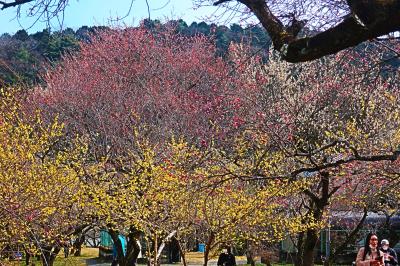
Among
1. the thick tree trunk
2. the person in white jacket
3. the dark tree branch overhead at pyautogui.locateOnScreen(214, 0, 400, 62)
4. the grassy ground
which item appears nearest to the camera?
the dark tree branch overhead at pyautogui.locateOnScreen(214, 0, 400, 62)

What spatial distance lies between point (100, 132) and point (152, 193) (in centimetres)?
505

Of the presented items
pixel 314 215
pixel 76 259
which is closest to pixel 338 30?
pixel 314 215

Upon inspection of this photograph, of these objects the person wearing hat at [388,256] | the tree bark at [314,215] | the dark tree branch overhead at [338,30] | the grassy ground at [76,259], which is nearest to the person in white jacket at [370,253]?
the person wearing hat at [388,256]

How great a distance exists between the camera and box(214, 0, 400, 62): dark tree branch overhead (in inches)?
93.4

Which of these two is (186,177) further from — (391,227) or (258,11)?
(391,227)

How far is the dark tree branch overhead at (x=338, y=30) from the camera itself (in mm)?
2373

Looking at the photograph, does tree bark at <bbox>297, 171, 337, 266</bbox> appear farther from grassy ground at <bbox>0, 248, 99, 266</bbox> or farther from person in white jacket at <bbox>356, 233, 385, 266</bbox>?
grassy ground at <bbox>0, 248, 99, 266</bbox>

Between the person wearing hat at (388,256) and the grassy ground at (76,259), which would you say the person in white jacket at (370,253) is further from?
the grassy ground at (76,259)

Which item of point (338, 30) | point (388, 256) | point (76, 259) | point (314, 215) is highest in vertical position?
point (338, 30)

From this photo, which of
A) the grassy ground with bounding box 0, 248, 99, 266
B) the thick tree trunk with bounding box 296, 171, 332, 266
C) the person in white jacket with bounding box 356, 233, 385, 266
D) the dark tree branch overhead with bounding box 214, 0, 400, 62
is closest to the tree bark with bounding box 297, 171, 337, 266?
the thick tree trunk with bounding box 296, 171, 332, 266

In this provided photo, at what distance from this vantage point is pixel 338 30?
2.53 metres

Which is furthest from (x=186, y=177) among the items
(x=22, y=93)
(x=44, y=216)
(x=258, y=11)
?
(x=22, y=93)

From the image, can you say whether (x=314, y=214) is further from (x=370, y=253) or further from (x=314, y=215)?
(x=370, y=253)

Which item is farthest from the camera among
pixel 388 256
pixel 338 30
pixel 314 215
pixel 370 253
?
pixel 314 215
